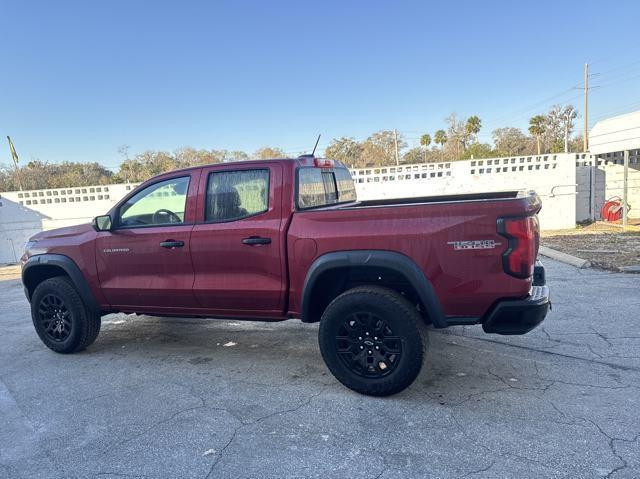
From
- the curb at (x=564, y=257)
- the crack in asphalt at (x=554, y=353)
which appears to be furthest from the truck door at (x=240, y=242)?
the curb at (x=564, y=257)

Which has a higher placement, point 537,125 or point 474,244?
point 537,125

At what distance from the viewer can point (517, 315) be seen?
9.85 feet

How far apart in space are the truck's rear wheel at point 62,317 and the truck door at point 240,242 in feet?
4.88

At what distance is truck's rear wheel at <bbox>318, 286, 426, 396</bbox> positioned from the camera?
10.4 feet

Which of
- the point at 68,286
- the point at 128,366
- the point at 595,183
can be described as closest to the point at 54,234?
the point at 68,286

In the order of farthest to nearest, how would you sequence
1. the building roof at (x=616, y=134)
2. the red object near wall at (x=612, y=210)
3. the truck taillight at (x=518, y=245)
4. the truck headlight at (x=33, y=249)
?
the red object near wall at (x=612, y=210), the building roof at (x=616, y=134), the truck headlight at (x=33, y=249), the truck taillight at (x=518, y=245)

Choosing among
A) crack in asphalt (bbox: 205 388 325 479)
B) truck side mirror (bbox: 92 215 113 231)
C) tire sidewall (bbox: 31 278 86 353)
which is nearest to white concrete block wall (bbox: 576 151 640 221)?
crack in asphalt (bbox: 205 388 325 479)

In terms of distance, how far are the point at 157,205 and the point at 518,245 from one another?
3.25 metres

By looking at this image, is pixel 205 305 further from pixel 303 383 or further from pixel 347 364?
pixel 347 364

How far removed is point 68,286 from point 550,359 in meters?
4.81

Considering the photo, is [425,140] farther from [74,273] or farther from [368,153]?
[74,273]

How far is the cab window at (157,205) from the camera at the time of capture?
4.08 m

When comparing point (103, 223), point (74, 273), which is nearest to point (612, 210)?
point (103, 223)

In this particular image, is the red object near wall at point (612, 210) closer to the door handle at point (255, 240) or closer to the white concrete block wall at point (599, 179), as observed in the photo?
the white concrete block wall at point (599, 179)
